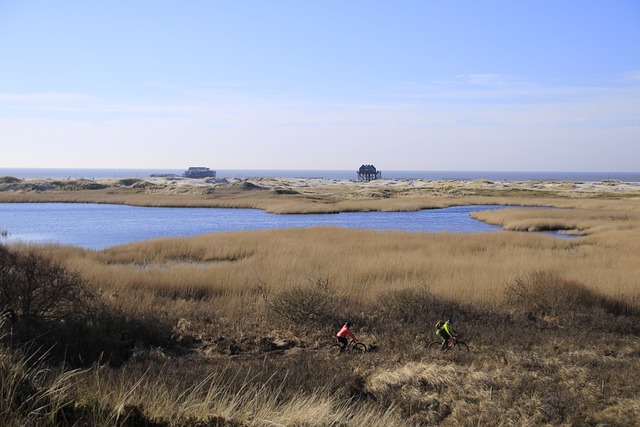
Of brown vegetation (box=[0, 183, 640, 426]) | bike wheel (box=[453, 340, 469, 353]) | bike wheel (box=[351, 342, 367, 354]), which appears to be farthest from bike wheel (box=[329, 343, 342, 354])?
bike wheel (box=[453, 340, 469, 353])

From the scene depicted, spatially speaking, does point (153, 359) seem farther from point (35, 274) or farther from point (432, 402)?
point (432, 402)

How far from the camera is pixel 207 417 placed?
539 centimetres

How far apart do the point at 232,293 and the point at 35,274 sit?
5552 mm

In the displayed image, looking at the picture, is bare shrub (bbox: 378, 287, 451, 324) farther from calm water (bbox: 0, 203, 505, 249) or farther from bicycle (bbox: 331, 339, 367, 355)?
calm water (bbox: 0, 203, 505, 249)

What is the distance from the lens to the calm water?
34.6 metres

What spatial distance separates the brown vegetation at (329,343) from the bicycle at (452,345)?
0.25 m

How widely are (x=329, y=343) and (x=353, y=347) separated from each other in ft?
2.71

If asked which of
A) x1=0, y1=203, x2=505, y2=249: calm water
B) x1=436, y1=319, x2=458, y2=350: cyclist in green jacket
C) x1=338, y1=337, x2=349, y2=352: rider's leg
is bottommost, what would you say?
x1=0, y1=203, x2=505, y2=249: calm water

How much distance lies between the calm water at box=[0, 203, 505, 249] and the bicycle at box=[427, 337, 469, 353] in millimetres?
24098

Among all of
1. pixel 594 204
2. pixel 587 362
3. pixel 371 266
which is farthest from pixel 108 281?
pixel 594 204

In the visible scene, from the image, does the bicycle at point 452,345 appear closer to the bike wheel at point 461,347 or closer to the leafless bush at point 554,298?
the bike wheel at point 461,347

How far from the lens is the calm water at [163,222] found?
34594 mm

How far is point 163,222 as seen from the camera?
1734 inches

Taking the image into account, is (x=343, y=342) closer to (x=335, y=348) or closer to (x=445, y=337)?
(x=335, y=348)
